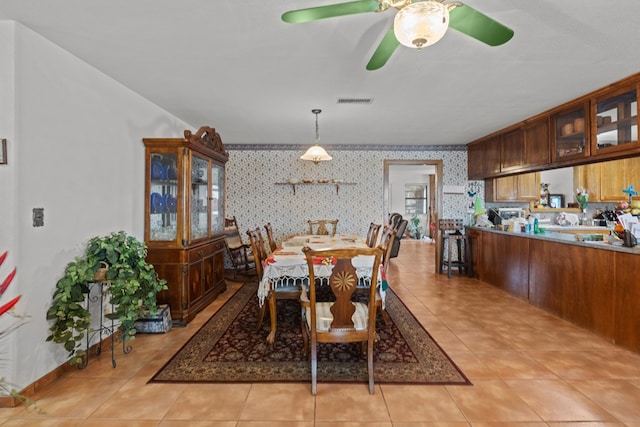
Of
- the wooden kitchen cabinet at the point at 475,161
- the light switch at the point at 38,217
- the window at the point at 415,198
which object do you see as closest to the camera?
the light switch at the point at 38,217

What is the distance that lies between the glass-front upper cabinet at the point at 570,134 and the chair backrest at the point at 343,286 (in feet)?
9.99

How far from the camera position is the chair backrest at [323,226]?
5172 millimetres

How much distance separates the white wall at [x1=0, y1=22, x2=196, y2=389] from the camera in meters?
1.89

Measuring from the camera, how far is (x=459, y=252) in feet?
17.4

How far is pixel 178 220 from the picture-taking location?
3215 mm

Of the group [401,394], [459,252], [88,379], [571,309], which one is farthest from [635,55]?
[88,379]

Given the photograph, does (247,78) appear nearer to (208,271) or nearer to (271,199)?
(208,271)

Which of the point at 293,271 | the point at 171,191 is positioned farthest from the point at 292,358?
the point at 171,191

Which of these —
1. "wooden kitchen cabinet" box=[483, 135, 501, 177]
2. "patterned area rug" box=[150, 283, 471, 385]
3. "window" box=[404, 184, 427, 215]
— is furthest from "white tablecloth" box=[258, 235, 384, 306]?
"window" box=[404, 184, 427, 215]

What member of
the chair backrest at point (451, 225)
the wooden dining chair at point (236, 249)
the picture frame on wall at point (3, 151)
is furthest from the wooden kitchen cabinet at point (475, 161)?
the picture frame on wall at point (3, 151)

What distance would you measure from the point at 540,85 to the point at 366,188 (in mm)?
3141

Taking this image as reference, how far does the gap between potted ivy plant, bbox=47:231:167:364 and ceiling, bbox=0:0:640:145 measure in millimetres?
1478

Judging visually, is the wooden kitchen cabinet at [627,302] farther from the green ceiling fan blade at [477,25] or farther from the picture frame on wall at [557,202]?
the picture frame on wall at [557,202]

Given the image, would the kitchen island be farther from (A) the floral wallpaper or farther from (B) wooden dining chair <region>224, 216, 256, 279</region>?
(B) wooden dining chair <region>224, 216, 256, 279</region>
